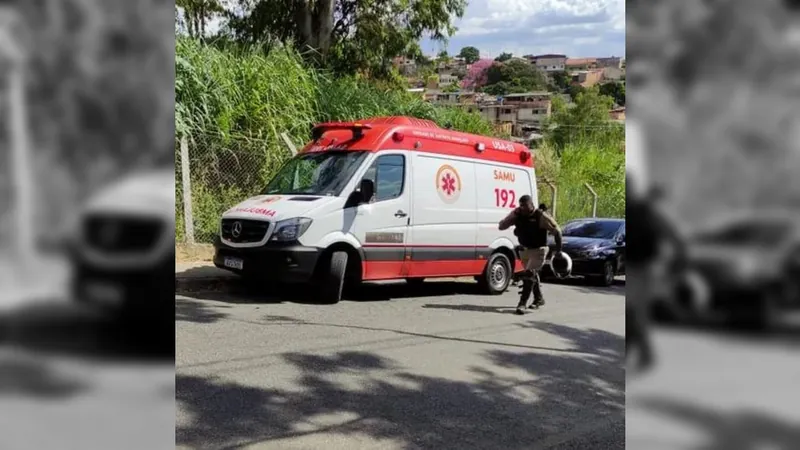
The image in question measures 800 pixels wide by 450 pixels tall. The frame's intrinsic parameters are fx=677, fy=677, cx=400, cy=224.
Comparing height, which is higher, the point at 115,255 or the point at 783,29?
the point at 783,29

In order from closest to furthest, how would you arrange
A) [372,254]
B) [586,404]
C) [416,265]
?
[586,404]
[372,254]
[416,265]

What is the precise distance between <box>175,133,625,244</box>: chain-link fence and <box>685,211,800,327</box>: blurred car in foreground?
32.7 feet

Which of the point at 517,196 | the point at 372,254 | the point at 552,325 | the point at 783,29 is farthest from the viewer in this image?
the point at 517,196

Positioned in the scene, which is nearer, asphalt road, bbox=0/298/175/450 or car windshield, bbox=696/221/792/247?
car windshield, bbox=696/221/792/247

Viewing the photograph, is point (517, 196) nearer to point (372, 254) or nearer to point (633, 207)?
point (372, 254)

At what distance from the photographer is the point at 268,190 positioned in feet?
31.7

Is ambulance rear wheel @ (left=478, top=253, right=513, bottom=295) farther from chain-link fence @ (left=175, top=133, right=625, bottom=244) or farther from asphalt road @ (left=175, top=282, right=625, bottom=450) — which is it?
chain-link fence @ (left=175, top=133, right=625, bottom=244)

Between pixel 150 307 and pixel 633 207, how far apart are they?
3.39 feet

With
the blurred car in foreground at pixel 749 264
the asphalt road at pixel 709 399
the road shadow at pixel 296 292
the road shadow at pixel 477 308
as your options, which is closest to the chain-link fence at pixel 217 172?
the road shadow at pixel 296 292

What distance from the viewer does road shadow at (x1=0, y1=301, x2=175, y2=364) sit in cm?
133

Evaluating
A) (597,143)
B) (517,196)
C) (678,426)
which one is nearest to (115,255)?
(678,426)

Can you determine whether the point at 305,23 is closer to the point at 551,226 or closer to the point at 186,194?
the point at 186,194

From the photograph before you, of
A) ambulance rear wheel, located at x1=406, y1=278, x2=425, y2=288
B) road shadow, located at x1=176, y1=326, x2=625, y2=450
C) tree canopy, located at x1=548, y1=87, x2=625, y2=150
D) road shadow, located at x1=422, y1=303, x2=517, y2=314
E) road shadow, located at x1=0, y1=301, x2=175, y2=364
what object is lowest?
road shadow, located at x1=176, y1=326, x2=625, y2=450

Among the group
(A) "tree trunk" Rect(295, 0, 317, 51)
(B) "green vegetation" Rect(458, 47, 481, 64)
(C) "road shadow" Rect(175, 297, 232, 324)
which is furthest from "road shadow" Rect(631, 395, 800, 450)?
(B) "green vegetation" Rect(458, 47, 481, 64)
